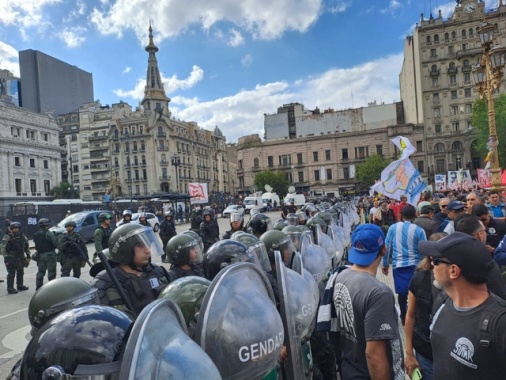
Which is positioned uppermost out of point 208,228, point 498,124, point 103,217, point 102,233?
point 498,124

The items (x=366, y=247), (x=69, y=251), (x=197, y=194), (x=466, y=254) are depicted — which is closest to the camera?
(x=466, y=254)

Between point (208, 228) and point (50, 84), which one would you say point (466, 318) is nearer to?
point (208, 228)

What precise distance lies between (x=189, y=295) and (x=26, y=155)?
205ft

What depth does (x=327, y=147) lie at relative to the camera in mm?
65375

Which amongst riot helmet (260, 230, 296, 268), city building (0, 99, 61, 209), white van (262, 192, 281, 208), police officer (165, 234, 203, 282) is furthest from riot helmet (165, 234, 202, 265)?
city building (0, 99, 61, 209)

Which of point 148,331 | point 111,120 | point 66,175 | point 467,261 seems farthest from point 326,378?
point 66,175

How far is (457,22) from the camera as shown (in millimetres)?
58312

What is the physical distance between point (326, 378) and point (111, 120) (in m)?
85.4

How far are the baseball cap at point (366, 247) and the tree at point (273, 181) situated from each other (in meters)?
60.1

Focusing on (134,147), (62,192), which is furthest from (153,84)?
(62,192)

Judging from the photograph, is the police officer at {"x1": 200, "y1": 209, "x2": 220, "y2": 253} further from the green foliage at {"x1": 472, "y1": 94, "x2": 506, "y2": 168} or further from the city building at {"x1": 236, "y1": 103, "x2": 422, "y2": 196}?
the city building at {"x1": 236, "y1": 103, "x2": 422, "y2": 196}

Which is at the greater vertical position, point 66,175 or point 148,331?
point 66,175

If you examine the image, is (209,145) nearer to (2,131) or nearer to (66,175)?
(66,175)

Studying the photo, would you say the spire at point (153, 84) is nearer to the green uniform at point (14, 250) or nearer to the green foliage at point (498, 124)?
the green foliage at point (498, 124)
